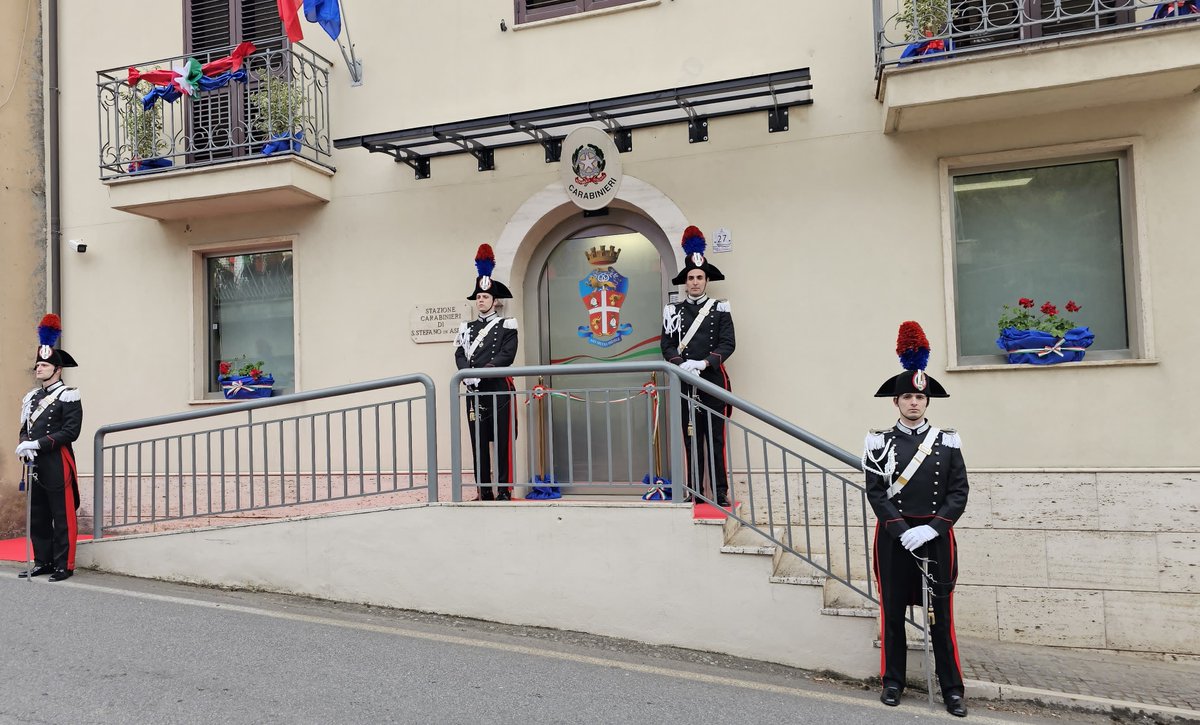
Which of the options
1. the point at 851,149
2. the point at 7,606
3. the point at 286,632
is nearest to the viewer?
the point at 286,632

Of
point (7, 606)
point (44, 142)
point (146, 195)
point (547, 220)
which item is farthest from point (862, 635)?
point (44, 142)

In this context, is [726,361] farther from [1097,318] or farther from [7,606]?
[7,606]

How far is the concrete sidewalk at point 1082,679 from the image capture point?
5055mm

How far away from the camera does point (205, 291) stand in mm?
9539

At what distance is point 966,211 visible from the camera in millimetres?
7234

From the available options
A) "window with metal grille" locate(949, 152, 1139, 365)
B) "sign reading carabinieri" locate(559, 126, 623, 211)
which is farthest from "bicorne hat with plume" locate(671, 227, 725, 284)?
"window with metal grille" locate(949, 152, 1139, 365)

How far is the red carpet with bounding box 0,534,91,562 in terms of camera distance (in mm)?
8185

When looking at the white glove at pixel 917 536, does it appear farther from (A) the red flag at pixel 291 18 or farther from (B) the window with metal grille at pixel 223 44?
(B) the window with metal grille at pixel 223 44

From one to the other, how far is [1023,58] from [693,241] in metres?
2.66

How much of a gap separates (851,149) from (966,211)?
1038mm

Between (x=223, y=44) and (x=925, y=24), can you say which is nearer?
(x=925, y=24)

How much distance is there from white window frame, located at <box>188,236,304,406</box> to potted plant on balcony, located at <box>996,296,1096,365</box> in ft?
21.2

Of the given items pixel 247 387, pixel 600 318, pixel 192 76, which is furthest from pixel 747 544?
pixel 192 76

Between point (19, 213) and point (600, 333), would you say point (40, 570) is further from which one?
point (600, 333)
